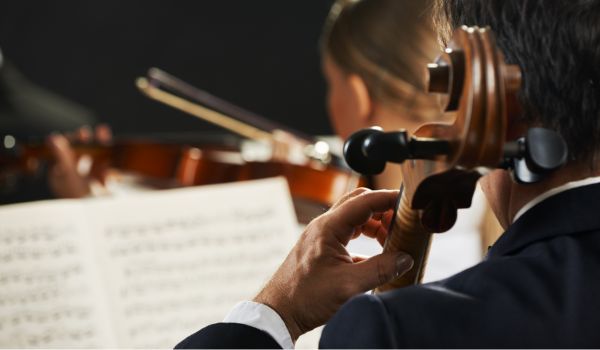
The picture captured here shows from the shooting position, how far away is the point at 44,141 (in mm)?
2994

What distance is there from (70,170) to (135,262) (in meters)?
1.72

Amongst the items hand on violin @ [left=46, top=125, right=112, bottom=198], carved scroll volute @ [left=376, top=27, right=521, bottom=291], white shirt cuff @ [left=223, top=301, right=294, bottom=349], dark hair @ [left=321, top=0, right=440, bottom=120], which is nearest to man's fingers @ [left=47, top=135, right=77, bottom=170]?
hand on violin @ [left=46, top=125, right=112, bottom=198]

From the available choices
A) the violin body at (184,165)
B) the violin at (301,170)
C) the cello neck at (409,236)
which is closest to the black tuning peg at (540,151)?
the cello neck at (409,236)

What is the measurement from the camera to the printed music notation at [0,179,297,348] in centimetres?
120

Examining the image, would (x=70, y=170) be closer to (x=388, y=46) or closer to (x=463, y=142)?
(x=388, y=46)

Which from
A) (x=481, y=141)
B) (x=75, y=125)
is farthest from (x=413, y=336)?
(x=75, y=125)

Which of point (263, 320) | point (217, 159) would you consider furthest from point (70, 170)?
point (263, 320)

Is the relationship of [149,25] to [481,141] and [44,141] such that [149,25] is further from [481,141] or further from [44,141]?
[481,141]

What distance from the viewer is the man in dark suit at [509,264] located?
21.2 inches

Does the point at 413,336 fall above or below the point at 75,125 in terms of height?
above

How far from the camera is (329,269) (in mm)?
706

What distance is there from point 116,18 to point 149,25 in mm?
164

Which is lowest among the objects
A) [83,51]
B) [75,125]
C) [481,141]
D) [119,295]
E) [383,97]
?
[75,125]

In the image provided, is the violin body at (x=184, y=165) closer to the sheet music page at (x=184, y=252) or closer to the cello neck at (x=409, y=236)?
the sheet music page at (x=184, y=252)
